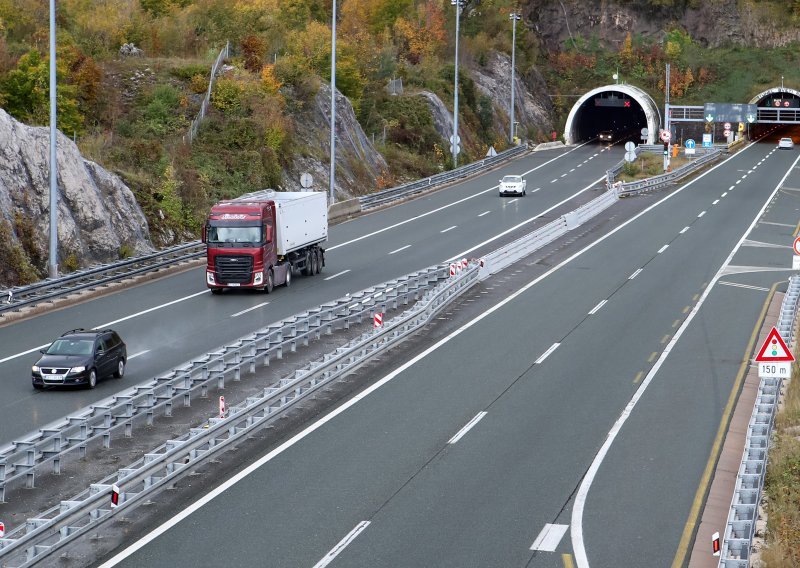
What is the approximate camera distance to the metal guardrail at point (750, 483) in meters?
17.6

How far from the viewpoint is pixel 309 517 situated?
20094 millimetres

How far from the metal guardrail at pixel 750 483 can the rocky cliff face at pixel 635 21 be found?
119882mm

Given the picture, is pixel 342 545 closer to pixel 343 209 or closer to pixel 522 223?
pixel 522 223

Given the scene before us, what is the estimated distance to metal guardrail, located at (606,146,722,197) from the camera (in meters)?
74.8

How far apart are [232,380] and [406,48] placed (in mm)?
88078

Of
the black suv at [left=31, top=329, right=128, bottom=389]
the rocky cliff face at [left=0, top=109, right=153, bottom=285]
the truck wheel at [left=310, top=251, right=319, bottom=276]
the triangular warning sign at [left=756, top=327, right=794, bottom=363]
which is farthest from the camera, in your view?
the truck wheel at [left=310, top=251, right=319, bottom=276]

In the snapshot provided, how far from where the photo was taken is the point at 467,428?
2595cm

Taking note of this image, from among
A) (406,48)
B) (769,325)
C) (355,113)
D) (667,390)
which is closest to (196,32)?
(355,113)

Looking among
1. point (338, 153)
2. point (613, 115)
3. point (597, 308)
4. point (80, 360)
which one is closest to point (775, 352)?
point (80, 360)

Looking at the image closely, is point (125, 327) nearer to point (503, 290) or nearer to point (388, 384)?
point (388, 384)

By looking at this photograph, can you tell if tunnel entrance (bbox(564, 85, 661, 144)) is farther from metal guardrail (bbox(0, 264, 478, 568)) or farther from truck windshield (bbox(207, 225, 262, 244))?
metal guardrail (bbox(0, 264, 478, 568))

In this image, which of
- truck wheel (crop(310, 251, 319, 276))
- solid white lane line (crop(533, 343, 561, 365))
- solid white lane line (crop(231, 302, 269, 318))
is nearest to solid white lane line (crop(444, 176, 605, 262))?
truck wheel (crop(310, 251, 319, 276))

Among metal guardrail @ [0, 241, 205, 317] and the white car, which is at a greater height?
the white car

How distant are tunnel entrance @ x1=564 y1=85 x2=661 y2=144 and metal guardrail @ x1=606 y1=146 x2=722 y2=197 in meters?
23.0
